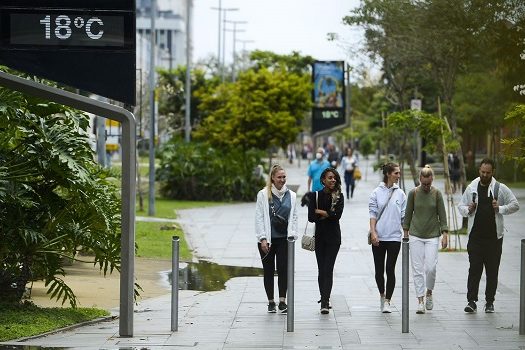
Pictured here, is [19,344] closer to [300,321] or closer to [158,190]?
[300,321]

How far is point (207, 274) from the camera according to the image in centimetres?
1928

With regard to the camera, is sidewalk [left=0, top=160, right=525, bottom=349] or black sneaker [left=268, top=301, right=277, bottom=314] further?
black sneaker [left=268, top=301, right=277, bottom=314]

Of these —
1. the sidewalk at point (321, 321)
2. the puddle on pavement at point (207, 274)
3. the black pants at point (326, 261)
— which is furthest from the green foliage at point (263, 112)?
the black pants at point (326, 261)

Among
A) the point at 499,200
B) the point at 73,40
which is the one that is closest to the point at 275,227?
the point at 499,200

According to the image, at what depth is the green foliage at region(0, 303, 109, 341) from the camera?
12273 millimetres

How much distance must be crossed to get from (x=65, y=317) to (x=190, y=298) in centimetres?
289

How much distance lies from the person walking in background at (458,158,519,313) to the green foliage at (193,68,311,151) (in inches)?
1282

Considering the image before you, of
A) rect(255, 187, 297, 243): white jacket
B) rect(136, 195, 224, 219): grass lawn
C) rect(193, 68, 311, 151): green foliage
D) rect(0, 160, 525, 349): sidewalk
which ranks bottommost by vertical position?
rect(136, 195, 224, 219): grass lawn

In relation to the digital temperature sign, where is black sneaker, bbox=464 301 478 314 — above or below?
below

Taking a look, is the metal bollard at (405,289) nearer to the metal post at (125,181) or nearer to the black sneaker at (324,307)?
the black sneaker at (324,307)

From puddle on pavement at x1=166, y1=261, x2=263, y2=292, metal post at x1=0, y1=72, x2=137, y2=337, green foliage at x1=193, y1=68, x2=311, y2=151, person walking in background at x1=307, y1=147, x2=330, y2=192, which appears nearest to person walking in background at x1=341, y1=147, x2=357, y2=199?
green foliage at x1=193, y1=68, x2=311, y2=151

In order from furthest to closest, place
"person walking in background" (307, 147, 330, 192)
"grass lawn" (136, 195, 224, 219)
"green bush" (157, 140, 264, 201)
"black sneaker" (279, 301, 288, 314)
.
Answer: "green bush" (157, 140, 264, 201) → "grass lawn" (136, 195, 224, 219) → "person walking in background" (307, 147, 330, 192) → "black sneaker" (279, 301, 288, 314)

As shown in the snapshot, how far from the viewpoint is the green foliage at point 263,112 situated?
4709 cm

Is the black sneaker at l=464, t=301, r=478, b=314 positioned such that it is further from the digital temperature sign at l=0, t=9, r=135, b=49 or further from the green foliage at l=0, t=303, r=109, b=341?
the digital temperature sign at l=0, t=9, r=135, b=49
